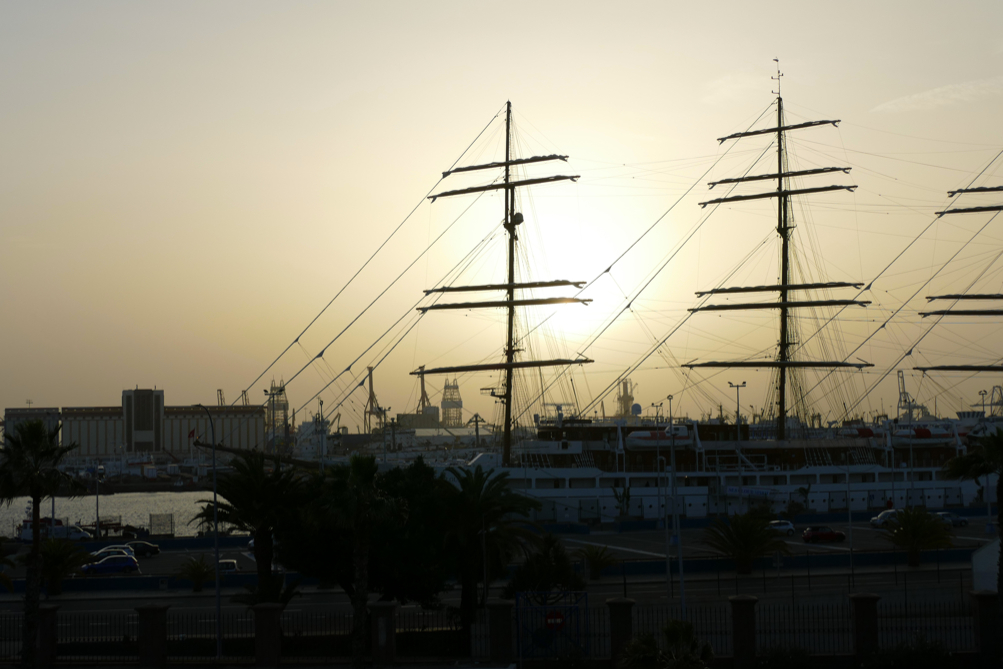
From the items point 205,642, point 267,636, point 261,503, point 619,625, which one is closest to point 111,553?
point 261,503

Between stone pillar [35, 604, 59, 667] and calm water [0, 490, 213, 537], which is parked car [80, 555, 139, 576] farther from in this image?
calm water [0, 490, 213, 537]

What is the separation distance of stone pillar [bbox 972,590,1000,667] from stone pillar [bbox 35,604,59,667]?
23.4 m

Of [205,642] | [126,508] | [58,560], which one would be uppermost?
[58,560]

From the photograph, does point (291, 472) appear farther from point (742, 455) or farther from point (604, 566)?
point (742, 455)

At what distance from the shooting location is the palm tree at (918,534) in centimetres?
3956

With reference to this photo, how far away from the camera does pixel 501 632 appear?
76.2ft

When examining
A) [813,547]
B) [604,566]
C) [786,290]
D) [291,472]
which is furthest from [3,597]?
[786,290]

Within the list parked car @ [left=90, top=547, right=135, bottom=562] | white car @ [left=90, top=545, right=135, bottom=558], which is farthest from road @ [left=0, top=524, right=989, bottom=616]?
white car @ [left=90, top=545, right=135, bottom=558]

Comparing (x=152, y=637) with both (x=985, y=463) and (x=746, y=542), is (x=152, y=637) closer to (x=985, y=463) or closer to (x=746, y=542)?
(x=985, y=463)

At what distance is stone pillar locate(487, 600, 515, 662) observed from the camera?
23219mm

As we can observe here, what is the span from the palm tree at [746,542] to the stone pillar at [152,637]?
23080 millimetres

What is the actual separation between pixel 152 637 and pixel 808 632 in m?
17.1

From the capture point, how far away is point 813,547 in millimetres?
47562

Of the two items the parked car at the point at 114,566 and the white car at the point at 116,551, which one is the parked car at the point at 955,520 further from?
the white car at the point at 116,551
